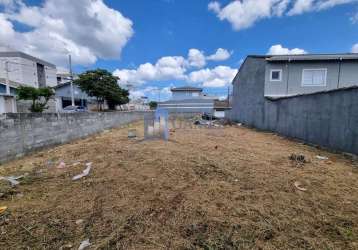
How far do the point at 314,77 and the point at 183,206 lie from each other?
1411cm

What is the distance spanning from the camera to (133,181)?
309 centimetres

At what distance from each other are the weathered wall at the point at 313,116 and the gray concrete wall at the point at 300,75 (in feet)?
2.17

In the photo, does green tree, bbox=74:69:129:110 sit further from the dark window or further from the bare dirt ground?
the bare dirt ground

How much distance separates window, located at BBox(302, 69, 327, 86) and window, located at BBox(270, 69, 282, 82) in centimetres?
171

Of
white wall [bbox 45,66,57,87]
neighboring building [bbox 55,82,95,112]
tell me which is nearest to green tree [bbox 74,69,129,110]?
neighboring building [bbox 55,82,95,112]

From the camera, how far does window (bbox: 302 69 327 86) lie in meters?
11.9

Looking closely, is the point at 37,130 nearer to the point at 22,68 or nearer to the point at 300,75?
the point at 300,75

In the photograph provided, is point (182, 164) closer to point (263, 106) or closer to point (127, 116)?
point (263, 106)

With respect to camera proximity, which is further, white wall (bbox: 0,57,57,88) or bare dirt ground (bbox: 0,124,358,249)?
white wall (bbox: 0,57,57,88)

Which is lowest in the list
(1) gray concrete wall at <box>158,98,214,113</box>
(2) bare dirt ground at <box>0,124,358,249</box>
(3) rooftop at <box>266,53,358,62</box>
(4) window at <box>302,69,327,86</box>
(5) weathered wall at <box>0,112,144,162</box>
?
(2) bare dirt ground at <box>0,124,358,249</box>

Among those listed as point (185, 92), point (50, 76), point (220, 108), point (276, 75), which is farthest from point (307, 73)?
point (50, 76)

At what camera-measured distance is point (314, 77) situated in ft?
39.4

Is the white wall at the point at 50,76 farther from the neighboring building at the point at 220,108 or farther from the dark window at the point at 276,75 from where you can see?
the dark window at the point at 276,75

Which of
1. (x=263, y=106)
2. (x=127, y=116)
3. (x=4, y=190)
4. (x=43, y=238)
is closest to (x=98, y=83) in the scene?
(x=127, y=116)
